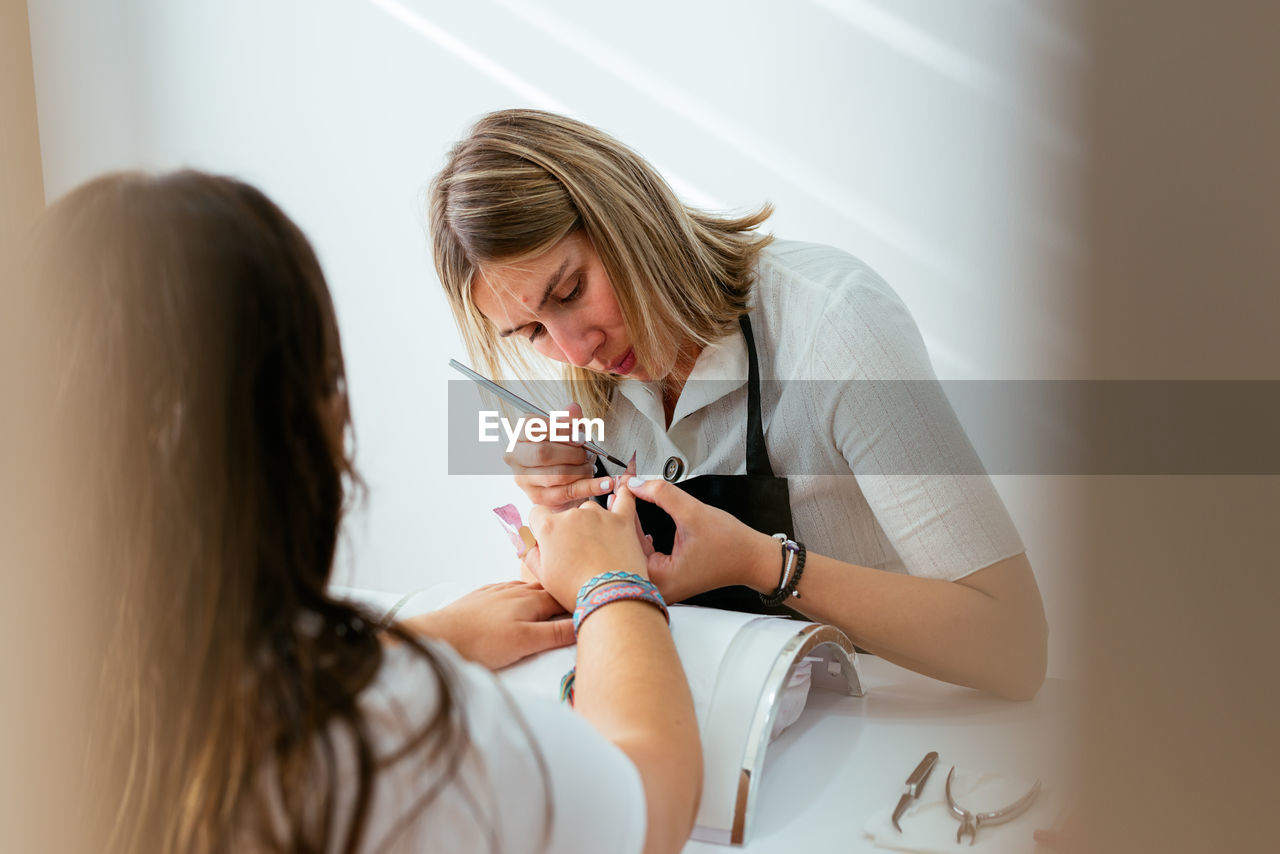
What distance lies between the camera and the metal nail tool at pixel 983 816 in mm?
538

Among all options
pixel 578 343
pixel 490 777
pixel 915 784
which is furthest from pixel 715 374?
pixel 490 777

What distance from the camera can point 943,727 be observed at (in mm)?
695

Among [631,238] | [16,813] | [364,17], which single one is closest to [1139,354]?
[631,238]

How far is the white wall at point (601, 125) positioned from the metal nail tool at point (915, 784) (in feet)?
0.51

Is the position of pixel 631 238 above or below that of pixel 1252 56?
below

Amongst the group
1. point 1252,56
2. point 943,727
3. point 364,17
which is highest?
point 364,17

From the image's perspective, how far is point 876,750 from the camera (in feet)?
2.15

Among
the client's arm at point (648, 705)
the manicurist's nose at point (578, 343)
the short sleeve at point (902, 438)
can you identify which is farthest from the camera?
the manicurist's nose at point (578, 343)

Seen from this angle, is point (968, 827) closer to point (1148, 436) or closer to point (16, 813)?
point (1148, 436)

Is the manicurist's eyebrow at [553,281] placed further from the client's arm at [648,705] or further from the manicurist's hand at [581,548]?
the client's arm at [648,705]

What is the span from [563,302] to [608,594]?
0.37 m

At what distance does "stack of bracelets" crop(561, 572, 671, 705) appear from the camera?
1.90 ft

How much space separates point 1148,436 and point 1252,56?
253 millimetres

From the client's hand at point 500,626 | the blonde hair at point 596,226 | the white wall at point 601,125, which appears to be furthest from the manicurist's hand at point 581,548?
the blonde hair at point 596,226
